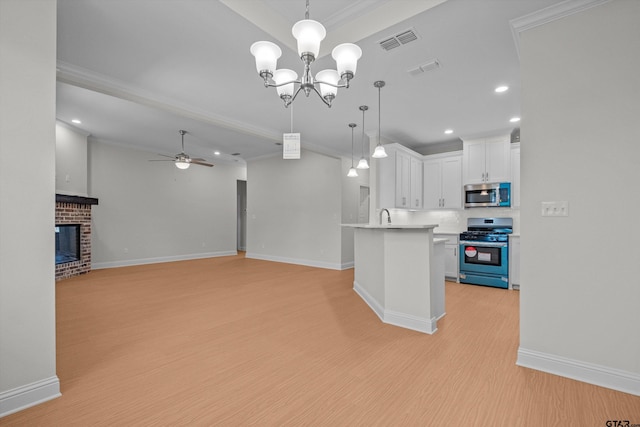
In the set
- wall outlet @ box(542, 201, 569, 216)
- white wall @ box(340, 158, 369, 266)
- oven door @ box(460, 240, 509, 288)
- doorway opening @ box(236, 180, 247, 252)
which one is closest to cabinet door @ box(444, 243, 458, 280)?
oven door @ box(460, 240, 509, 288)

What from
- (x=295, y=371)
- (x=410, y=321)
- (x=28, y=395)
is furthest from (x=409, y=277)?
(x=28, y=395)

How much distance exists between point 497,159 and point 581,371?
4296 mm

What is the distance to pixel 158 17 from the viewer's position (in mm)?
2559

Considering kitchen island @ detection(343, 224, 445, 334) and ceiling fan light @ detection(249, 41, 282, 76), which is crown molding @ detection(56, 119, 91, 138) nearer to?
ceiling fan light @ detection(249, 41, 282, 76)

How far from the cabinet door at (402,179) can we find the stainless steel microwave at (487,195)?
3.84 feet

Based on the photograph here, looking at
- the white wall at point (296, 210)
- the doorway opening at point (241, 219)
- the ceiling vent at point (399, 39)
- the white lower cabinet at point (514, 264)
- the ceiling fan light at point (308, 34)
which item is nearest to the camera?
the ceiling fan light at point (308, 34)

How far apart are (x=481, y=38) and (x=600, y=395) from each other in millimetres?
3061

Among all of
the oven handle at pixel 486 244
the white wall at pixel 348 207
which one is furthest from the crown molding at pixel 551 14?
the white wall at pixel 348 207

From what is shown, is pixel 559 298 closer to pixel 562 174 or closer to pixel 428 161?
pixel 562 174

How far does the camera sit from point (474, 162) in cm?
578

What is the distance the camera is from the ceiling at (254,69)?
254cm

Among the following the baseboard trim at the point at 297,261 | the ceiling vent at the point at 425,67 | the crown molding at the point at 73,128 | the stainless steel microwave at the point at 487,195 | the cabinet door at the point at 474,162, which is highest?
the crown molding at the point at 73,128

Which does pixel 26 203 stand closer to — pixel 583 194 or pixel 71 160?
pixel 583 194

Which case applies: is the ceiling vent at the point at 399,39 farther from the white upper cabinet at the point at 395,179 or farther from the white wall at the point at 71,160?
the white wall at the point at 71,160
